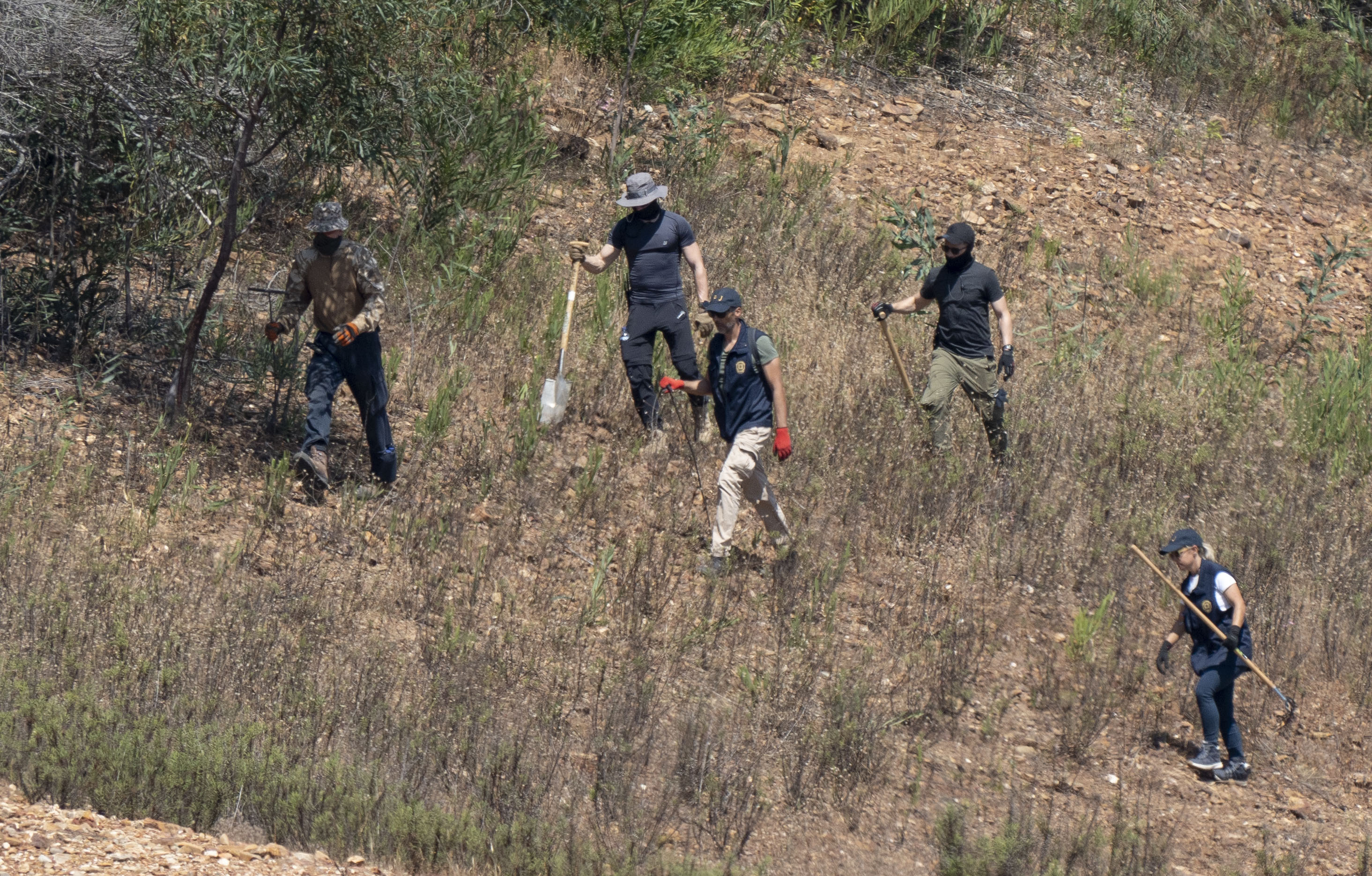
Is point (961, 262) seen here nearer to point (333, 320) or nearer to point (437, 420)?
point (437, 420)

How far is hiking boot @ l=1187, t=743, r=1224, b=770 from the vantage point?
7.05 meters

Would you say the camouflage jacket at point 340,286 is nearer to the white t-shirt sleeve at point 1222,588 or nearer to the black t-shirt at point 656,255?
the black t-shirt at point 656,255

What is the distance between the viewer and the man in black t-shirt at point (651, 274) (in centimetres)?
866

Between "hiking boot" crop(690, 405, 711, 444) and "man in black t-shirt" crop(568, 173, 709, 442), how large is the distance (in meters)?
0.28

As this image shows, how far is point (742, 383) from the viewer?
759 cm

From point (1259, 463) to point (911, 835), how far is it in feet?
17.1

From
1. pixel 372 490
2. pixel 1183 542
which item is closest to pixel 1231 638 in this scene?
pixel 1183 542

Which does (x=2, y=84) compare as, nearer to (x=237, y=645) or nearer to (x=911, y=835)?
(x=237, y=645)

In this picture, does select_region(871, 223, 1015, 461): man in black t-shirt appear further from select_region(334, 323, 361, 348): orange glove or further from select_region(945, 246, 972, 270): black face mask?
select_region(334, 323, 361, 348): orange glove

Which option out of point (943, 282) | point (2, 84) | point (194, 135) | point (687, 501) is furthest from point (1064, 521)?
point (2, 84)

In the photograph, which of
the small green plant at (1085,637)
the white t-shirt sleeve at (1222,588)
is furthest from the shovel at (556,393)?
the white t-shirt sleeve at (1222,588)

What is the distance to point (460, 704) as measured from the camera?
6.24m

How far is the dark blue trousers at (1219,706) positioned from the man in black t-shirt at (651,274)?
3541 millimetres

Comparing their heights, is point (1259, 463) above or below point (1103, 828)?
above
